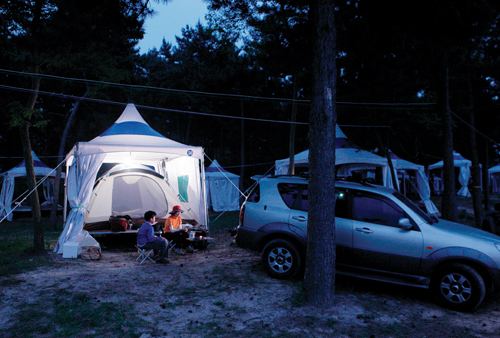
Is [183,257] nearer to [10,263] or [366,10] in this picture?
[10,263]

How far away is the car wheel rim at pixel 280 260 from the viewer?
20.0 feet

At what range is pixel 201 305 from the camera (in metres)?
4.92

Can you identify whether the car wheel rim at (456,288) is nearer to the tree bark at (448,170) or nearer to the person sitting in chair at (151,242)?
the tree bark at (448,170)

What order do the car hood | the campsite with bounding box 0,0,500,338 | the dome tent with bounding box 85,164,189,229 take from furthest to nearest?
the dome tent with bounding box 85,164,189,229, the car hood, the campsite with bounding box 0,0,500,338

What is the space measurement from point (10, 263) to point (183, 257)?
3730mm

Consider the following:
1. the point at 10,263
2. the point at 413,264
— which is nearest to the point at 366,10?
the point at 413,264

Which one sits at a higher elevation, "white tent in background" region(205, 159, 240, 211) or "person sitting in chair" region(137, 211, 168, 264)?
"white tent in background" region(205, 159, 240, 211)

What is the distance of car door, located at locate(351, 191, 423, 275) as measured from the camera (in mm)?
5242

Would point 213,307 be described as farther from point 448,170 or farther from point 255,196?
point 448,170

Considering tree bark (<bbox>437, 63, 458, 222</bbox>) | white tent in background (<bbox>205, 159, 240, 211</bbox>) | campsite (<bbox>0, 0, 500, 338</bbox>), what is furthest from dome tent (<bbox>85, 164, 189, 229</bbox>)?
white tent in background (<bbox>205, 159, 240, 211</bbox>)

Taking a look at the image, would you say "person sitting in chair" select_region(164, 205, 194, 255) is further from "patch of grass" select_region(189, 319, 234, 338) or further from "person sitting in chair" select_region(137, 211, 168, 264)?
"patch of grass" select_region(189, 319, 234, 338)

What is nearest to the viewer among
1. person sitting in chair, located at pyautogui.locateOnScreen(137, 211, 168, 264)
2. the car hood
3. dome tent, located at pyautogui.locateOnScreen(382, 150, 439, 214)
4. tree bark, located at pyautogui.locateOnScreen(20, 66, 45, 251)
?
the car hood

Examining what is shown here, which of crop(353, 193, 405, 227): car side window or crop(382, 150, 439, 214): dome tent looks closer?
crop(353, 193, 405, 227): car side window

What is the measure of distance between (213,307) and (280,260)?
174 centimetres
